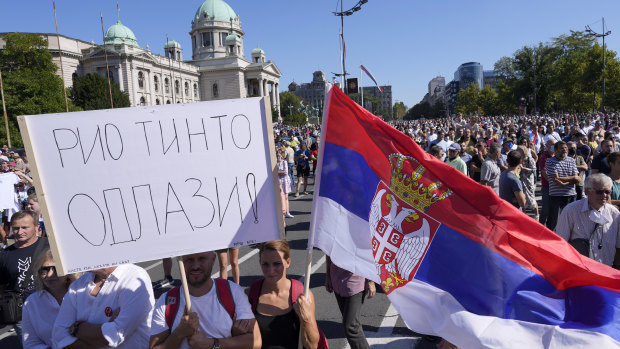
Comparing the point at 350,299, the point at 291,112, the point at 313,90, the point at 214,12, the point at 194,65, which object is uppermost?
the point at 214,12

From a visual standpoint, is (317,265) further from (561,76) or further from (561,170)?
(561,76)

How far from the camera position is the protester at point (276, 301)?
105 inches

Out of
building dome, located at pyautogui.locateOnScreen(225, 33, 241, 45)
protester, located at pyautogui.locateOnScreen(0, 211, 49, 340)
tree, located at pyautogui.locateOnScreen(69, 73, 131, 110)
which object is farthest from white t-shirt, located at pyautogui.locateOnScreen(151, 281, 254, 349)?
building dome, located at pyautogui.locateOnScreen(225, 33, 241, 45)

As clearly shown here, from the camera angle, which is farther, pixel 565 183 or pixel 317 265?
pixel 317 265

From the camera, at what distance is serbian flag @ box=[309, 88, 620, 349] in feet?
6.73

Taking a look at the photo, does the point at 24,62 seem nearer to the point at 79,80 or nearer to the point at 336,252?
the point at 79,80

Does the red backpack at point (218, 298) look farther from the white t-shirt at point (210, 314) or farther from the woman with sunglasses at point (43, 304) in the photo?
the woman with sunglasses at point (43, 304)

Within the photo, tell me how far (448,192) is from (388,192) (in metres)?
0.36

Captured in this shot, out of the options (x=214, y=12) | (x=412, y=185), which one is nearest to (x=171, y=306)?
(x=412, y=185)

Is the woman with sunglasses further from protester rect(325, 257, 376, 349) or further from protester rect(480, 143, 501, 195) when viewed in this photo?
protester rect(480, 143, 501, 195)

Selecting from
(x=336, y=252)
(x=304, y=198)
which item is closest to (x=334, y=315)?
(x=336, y=252)

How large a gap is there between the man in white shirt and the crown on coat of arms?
1.65m

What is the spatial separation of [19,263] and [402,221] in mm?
3288

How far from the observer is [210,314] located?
2422mm
